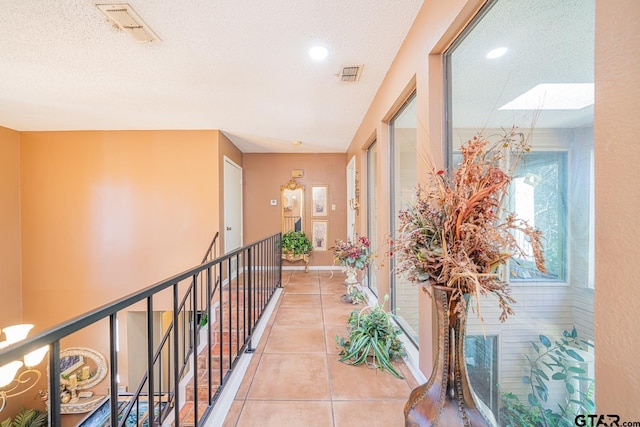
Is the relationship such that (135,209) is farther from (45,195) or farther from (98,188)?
(45,195)

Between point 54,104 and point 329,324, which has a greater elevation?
point 54,104

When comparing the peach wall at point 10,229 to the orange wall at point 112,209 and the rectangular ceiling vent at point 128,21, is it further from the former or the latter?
the rectangular ceiling vent at point 128,21

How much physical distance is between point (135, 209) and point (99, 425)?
3245 millimetres

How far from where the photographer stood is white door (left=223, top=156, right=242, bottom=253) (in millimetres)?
4473

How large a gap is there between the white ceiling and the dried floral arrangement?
1283 millimetres

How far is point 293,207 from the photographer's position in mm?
5484

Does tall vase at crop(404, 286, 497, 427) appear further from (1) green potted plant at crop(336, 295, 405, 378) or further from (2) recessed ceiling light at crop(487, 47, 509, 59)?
(2) recessed ceiling light at crop(487, 47, 509, 59)

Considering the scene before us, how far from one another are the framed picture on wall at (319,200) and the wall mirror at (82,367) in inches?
167

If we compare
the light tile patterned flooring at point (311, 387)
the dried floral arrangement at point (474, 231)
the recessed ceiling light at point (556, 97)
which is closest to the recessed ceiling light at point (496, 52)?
the recessed ceiling light at point (556, 97)

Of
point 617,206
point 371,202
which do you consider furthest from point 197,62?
point 617,206

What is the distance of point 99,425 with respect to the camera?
155 inches

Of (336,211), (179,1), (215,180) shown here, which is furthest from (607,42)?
(336,211)

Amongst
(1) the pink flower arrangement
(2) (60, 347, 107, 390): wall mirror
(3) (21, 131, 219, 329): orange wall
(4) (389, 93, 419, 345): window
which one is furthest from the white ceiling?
(2) (60, 347, 107, 390): wall mirror

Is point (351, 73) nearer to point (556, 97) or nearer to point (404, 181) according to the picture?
point (404, 181)
